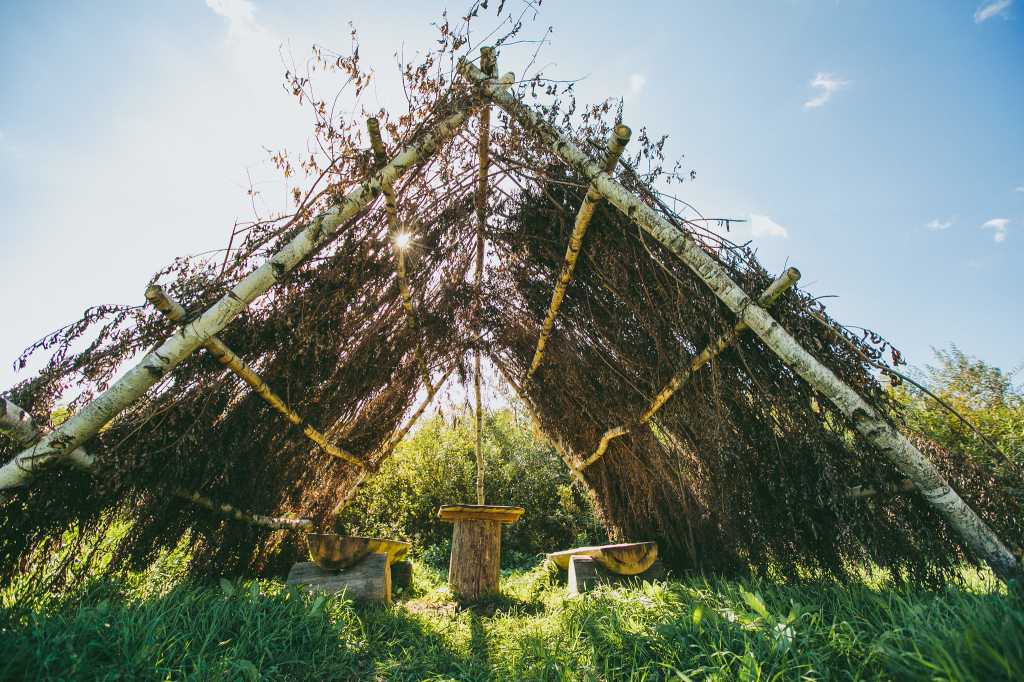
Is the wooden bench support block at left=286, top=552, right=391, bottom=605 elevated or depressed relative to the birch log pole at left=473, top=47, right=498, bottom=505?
depressed

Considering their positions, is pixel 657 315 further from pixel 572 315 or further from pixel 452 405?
pixel 452 405

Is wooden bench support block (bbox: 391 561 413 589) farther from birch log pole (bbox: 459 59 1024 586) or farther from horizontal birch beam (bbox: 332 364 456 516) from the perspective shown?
birch log pole (bbox: 459 59 1024 586)

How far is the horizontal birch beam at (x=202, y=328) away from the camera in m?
2.13

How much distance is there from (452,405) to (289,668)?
370 centimetres

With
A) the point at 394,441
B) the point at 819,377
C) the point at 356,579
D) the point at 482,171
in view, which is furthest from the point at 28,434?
the point at 819,377

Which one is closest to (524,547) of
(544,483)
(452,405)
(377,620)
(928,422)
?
(544,483)

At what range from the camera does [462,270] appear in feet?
15.2

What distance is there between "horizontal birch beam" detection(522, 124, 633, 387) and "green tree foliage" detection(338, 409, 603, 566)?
17.5 ft

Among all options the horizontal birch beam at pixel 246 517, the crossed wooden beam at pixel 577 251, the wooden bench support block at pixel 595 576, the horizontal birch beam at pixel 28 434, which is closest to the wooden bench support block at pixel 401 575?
the horizontal birch beam at pixel 246 517

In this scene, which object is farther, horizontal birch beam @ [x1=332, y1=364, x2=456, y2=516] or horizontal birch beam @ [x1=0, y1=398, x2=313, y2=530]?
horizontal birch beam @ [x1=332, y1=364, x2=456, y2=516]

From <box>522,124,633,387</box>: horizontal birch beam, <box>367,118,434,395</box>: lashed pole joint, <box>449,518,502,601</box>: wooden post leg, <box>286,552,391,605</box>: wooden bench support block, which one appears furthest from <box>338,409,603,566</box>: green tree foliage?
<box>522,124,633,387</box>: horizontal birch beam

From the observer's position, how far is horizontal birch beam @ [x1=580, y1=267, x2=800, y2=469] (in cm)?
233

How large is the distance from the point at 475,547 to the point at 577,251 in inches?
135

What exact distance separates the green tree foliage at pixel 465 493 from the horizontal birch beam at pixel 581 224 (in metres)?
5.32
